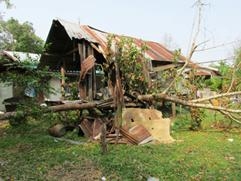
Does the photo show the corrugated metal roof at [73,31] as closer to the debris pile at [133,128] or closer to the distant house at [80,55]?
the distant house at [80,55]

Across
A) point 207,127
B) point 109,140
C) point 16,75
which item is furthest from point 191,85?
point 16,75

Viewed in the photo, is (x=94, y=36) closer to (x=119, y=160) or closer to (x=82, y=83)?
(x=82, y=83)

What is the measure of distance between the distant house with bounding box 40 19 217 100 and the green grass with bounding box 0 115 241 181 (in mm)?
3004

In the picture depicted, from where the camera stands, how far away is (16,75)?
8836 mm

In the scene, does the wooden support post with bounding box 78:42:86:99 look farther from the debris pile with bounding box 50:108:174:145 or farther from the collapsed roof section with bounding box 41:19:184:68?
the debris pile with bounding box 50:108:174:145

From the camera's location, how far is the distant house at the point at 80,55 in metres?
11.3

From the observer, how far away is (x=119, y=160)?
658cm

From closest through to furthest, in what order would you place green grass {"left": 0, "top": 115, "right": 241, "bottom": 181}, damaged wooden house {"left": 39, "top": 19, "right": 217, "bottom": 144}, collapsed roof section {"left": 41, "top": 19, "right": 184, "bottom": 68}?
green grass {"left": 0, "top": 115, "right": 241, "bottom": 181} < damaged wooden house {"left": 39, "top": 19, "right": 217, "bottom": 144} < collapsed roof section {"left": 41, "top": 19, "right": 184, "bottom": 68}

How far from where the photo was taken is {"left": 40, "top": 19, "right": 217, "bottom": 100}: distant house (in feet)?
37.2

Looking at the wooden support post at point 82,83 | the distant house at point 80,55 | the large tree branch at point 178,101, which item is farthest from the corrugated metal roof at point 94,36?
the large tree branch at point 178,101

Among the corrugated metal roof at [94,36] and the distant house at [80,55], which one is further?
the corrugated metal roof at [94,36]

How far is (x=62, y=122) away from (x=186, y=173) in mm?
5240

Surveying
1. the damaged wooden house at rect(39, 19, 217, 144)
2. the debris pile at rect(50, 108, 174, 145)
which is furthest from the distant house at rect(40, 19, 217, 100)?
the debris pile at rect(50, 108, 174, 145)

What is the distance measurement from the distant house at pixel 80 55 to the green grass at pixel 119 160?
3.00 metres
